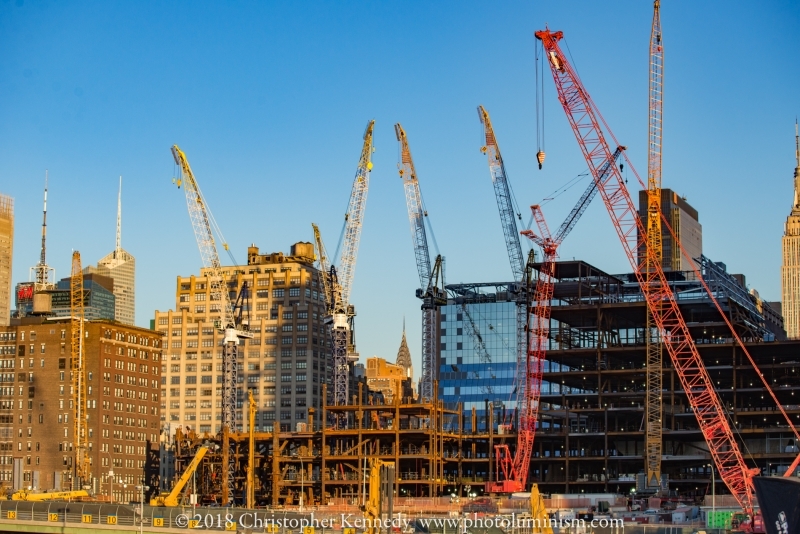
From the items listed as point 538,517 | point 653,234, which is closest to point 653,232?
point 653,234

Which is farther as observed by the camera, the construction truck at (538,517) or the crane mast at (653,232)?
the crane mast at (653,232)

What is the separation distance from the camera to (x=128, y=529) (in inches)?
4535

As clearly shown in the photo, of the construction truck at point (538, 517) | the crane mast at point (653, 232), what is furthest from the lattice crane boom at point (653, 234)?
the construction truck at point (538, 517)

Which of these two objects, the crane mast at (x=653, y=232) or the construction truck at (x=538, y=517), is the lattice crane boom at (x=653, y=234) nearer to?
the crane mast at (x=653, y=232)

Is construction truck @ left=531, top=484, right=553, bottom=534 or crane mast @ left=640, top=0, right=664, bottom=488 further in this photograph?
crane mast @ left=640, top=0, right=664, bottom=488

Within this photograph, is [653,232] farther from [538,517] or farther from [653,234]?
[538,517]

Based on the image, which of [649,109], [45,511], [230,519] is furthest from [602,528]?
[649,109]

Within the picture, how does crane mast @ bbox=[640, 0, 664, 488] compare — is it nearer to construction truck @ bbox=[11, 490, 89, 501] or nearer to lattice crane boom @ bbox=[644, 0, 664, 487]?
lattice crane boom @ bbox=[644, 0, 664, 487]

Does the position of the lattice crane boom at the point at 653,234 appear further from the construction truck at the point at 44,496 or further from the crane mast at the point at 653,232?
the construction truck at the point at 44,496

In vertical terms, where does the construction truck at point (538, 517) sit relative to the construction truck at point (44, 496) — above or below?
above

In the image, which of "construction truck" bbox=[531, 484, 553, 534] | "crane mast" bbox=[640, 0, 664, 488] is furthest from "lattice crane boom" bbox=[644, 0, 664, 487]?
"construction truck" bbox=[531, 484, 553, 534]

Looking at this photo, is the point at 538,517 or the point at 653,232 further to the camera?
the point at 653,232

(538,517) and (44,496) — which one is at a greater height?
(538,517)

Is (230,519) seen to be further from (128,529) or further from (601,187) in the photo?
(601,187)
